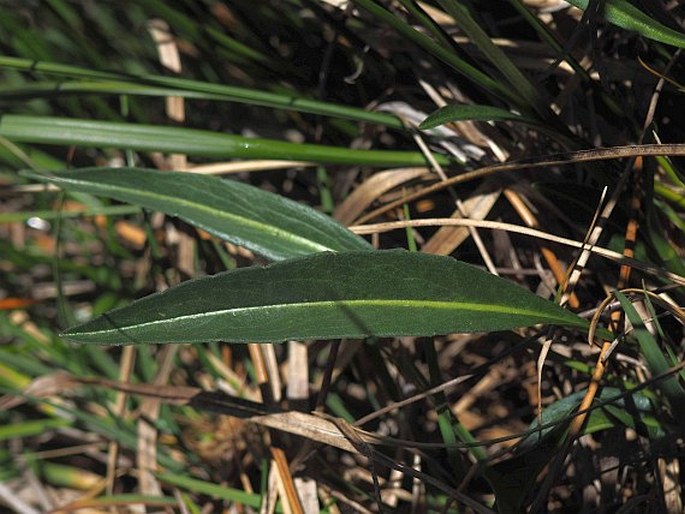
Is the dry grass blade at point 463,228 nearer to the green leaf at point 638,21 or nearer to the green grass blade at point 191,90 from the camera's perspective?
the green grass blade at point 191,90

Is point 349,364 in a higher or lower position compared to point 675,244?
lower

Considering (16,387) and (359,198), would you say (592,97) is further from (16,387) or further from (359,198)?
(16,387)

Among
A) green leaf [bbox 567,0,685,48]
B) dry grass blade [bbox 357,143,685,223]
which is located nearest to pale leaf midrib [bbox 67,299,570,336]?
dry grass blade [bbox 357,143,685,223]

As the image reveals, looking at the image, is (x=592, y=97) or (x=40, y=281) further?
(x=40, y=281)

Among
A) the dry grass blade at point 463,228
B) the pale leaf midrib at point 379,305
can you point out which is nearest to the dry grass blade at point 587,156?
the dry grass blade at point 463,228

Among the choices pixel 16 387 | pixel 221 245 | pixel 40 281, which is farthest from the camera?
pixel 40 281

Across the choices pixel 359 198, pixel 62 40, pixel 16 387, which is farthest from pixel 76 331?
pixel 62 40

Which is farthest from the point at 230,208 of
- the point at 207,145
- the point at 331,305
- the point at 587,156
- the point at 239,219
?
the point at 587,156
